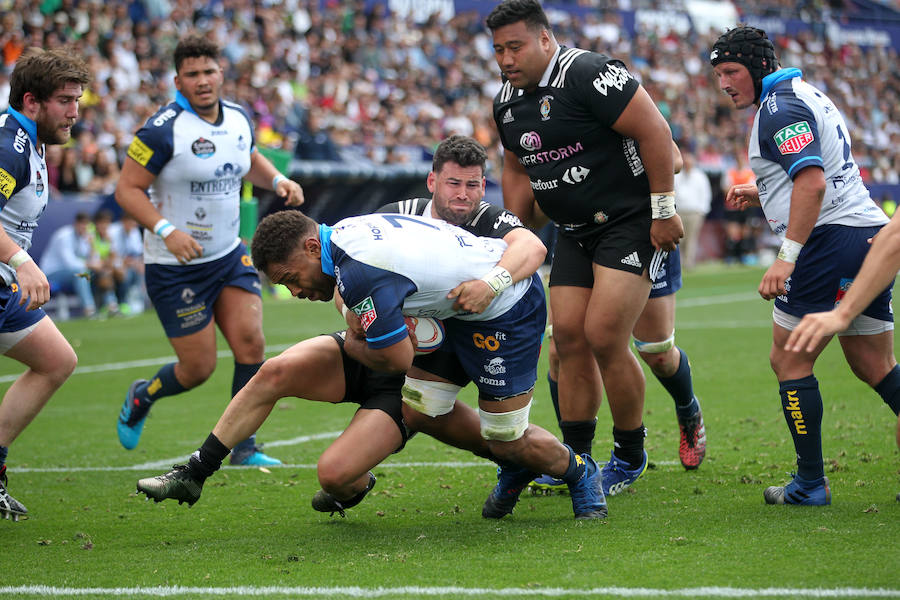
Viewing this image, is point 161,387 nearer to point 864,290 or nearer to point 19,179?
point 19,179

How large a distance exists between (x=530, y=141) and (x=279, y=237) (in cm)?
165

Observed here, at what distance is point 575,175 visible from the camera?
5699mm

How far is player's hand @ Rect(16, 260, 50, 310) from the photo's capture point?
5.23 metres

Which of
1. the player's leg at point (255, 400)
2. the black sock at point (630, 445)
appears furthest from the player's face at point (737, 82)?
the player's leg at point (255, 400)

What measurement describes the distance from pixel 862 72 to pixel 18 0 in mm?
31992

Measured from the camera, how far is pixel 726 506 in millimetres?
5438

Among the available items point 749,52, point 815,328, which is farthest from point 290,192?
point 815,328

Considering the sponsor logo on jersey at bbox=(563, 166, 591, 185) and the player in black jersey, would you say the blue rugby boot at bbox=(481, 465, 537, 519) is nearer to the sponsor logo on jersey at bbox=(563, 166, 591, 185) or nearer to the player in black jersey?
the player in black jersey

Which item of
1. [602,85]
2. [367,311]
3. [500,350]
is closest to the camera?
[367,311]

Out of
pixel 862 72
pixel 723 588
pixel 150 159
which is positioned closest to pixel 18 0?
pixel 150 159

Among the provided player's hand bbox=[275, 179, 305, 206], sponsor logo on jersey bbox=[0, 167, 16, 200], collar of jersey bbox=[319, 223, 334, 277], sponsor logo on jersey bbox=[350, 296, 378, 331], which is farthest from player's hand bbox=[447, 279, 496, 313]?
player's hand bbox=[275, 179, 305, 206]

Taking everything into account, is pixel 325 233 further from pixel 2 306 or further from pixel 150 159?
pixel 150 159

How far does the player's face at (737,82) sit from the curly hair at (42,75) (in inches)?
132

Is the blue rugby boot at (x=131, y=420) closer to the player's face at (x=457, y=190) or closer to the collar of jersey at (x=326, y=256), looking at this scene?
the player's face at (x=457, y=190)
